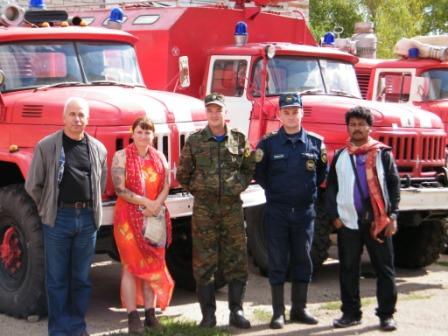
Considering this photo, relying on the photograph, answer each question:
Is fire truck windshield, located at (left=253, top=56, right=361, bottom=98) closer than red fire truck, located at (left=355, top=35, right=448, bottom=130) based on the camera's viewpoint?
Yes

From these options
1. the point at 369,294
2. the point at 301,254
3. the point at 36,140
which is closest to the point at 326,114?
the point at 369,294

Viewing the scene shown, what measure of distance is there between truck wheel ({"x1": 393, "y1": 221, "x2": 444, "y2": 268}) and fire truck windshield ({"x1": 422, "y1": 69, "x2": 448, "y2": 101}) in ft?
8.09

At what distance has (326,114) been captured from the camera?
8.80 meters

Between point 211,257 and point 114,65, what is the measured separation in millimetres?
2327

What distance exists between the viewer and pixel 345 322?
666cm

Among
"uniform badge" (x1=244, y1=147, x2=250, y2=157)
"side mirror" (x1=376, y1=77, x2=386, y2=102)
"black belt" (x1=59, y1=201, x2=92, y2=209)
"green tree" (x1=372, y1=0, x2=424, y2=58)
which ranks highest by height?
"green tree" (x1=372, y1=0, x2=424, y2=58)

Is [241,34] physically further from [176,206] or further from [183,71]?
[176,206]

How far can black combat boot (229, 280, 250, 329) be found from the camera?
6.55 meters

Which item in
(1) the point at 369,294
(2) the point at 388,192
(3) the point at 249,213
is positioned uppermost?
(2) the point at 388,192

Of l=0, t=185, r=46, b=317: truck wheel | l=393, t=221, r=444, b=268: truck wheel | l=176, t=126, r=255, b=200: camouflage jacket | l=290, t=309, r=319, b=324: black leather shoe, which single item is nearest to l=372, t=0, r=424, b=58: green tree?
l=393, t=221, r=444, b=268: truck wheel

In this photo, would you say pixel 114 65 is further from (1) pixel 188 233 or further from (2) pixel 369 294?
(2) pixel 369 294

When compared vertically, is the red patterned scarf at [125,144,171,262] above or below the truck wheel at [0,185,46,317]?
above

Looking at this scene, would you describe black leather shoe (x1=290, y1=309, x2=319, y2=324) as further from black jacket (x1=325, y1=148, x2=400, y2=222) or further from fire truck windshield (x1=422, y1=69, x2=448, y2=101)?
fire truck windshield (x1=422, y1=69, x2=448, y2=101)

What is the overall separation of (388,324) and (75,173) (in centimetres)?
266
